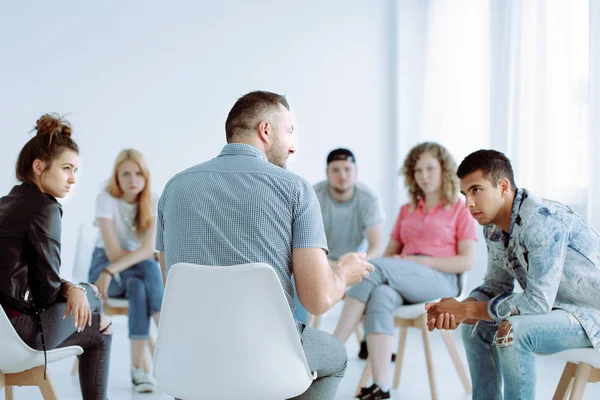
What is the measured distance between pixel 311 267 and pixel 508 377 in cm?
77

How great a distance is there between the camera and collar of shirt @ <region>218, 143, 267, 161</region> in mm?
1825

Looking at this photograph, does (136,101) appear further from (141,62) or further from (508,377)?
(508,377)

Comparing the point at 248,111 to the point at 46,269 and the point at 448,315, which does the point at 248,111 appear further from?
the point at 448,315

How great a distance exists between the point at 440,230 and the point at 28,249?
74.7 inches

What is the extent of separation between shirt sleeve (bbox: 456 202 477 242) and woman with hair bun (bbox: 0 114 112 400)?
1.70 metres

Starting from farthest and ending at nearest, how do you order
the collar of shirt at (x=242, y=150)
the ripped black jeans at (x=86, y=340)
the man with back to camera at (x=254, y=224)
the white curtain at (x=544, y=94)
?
the white curtain at (x=544, y=94), the ripped black jeans at (x=86, y=340), the collar of shirt at (x=242, y=150), the man with back to camera at (x=254, y=224)

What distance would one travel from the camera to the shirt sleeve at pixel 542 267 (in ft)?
6.89

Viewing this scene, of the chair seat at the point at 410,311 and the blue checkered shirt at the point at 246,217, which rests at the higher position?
the blue checkered shirt at the point at 246,217

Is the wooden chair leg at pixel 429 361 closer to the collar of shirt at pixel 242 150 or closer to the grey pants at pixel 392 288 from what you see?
the grey pants at pixel 392 288

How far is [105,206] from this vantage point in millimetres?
3670

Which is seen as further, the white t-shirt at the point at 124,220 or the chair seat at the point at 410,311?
the white t-shirt at the point at 124,220

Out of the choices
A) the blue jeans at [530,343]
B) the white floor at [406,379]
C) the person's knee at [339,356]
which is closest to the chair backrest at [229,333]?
the person's knee at [339,356]

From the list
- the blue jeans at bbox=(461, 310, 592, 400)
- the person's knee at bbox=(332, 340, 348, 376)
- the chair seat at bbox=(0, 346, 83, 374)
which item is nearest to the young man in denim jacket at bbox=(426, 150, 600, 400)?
the blue jeans at bbox=(461, 310, 592, 400)

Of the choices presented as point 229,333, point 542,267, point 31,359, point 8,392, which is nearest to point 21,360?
point 31,359
